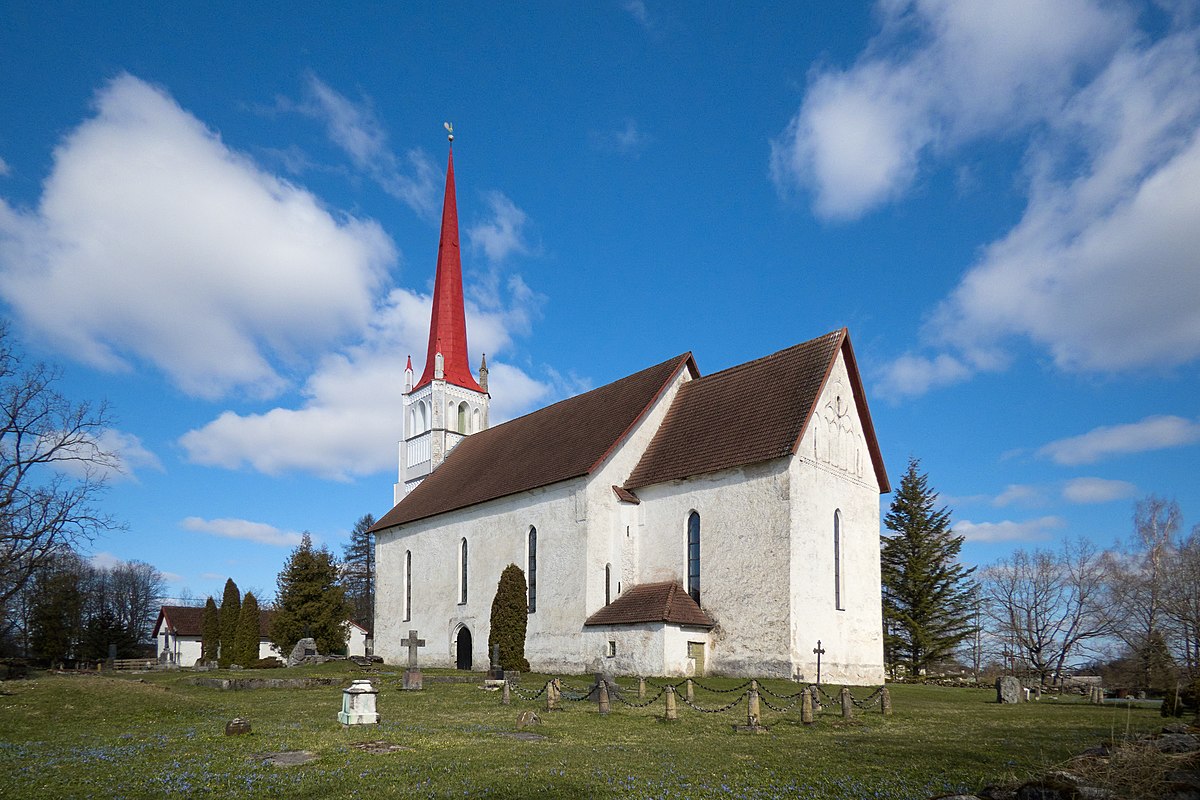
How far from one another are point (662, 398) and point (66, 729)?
74.8 ft

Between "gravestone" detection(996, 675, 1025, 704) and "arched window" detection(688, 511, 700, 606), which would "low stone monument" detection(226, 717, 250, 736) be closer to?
"arched window" detection(688, 511, 700, 606)

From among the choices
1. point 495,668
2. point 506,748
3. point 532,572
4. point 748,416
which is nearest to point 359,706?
point 506,748

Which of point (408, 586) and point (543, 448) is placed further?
point (408, 586)

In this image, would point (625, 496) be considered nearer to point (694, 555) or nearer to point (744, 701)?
point (694, 555)

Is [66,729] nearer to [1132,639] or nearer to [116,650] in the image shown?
[1132,639]

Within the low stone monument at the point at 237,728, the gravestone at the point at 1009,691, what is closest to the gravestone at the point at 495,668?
the low stone monument at the point at 237,728

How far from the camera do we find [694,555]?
96.3 feet

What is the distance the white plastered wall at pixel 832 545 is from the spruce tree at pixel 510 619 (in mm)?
10499

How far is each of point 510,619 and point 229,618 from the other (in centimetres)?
2612

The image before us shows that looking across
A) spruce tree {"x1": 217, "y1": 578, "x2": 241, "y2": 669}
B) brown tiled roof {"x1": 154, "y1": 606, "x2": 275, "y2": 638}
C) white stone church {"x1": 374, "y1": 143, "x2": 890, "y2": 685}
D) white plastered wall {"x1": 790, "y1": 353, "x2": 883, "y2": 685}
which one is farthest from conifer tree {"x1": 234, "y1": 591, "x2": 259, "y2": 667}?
white plastered wall {"x1": 790, "y1": 353, "x2": 883, "y2": 685}

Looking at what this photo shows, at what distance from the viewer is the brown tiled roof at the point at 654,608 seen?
27125 millimetres

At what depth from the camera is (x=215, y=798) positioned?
30.0 feet

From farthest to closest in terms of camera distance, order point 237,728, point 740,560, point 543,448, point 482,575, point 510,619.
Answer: point 543,448 → point 482,575 → point 510,619 → point 740,560 → point 237,728

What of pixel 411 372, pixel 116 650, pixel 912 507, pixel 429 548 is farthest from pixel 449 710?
pixel 116 650
